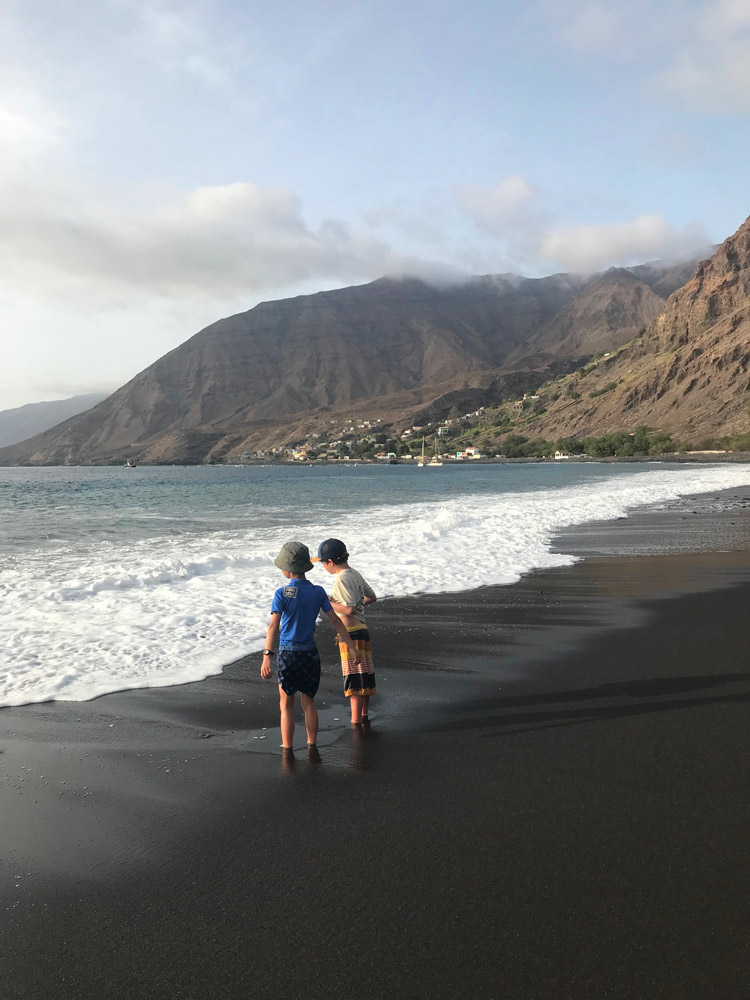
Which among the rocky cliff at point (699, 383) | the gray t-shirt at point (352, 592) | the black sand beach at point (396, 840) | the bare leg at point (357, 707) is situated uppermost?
the rocky cliff at point (699, 383)

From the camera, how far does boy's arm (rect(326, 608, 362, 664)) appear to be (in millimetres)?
5523

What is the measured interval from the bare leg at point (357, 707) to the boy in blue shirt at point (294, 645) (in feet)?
1.69

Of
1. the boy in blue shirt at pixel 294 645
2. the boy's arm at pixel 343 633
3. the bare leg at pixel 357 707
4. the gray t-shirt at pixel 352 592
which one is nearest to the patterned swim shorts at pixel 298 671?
the boy in blue shirt at pixel 294 645

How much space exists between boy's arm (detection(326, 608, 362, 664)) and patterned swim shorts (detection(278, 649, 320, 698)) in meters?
0.32

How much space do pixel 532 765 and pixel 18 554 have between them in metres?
16.2

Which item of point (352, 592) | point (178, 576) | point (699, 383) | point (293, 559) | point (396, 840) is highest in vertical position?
point (699, 383)

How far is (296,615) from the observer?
5.33 metres

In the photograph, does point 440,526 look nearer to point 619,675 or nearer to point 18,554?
point 18,554

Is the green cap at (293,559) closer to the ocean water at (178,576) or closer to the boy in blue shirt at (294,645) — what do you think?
the boy in blue shirt at (294,645)

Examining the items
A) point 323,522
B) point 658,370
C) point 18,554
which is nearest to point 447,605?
point 18,554

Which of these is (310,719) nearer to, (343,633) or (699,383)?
(343,633)

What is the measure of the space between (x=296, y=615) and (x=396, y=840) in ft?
5.99

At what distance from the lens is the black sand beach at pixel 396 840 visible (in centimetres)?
297

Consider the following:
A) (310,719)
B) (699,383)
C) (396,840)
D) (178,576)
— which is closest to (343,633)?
(310,719)
